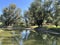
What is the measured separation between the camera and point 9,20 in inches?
A: 3329

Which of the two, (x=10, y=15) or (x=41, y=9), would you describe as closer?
(x=41, y=9)

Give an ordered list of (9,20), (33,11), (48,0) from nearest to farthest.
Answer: (48,0)
(33,11)
(9,20)

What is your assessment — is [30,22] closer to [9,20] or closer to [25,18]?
[25,18]

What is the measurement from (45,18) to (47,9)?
122 inches

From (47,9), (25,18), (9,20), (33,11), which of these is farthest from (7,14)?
(47,9)

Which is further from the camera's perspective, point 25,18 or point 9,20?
point 9,20

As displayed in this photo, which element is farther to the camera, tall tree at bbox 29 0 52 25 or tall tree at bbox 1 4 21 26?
tall tree at bbox 1 4 21 26

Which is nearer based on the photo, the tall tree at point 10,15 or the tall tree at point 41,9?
the tall tree at point 41,9

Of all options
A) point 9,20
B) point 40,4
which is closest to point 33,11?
point 40,4

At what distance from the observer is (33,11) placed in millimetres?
60781

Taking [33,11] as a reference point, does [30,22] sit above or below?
below

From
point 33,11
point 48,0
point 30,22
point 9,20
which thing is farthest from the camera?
point 9,20

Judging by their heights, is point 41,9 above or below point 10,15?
above

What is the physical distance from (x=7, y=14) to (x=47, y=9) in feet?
108
